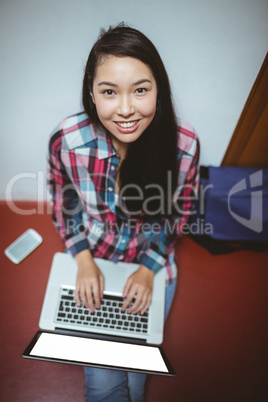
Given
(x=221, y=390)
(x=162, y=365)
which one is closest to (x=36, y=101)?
(x=162, y=365)

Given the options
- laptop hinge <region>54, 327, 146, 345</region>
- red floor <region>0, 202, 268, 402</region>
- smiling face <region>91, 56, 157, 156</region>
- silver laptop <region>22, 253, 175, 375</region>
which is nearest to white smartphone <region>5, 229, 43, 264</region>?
red floor <region>0, 202, 268, 402</region>

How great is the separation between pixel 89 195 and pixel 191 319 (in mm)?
810

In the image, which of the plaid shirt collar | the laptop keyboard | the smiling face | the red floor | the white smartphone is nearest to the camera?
the smiling face

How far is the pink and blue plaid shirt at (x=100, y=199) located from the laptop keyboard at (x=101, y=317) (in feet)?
0.63

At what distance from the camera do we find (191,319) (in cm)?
125

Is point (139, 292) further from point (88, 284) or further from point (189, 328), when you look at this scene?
point (189, 328)

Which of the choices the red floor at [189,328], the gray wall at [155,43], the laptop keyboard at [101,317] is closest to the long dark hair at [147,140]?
the gray wall at [155,43]

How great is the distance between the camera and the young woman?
644 mm

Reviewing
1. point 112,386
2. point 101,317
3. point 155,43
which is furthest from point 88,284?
point 155,43

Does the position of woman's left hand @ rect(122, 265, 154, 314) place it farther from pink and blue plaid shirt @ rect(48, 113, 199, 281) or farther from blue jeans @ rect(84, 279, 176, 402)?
blue jeans @ rect(84, 279, 176, 402)

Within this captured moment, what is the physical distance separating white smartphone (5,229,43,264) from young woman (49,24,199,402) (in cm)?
34

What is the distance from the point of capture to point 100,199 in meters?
0.98


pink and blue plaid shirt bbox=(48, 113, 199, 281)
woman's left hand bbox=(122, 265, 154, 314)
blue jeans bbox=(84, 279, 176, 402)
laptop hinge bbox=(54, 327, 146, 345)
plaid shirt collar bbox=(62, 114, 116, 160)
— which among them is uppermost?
plaid shirt collar bbox=(62, 114, 116, 160)

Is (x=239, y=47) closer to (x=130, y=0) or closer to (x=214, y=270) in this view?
(x=130, y=0)
